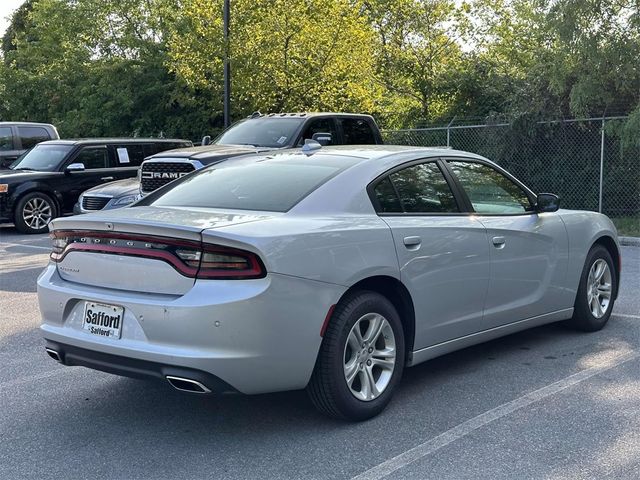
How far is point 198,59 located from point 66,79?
12281 mm

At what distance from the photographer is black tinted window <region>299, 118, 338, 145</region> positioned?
11953 mm

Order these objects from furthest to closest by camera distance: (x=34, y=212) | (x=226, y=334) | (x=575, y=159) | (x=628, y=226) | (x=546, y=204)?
(x=575, y=159)
(x=34, y=212)
(x=628, y=226)
(x=546, y=204)
(x=226, y=334)

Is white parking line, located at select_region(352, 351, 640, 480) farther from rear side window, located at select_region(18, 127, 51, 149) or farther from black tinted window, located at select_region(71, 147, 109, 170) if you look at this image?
rear side window, located at select_region(18, 127, 51, 149)

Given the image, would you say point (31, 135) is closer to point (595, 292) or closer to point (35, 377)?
point (35, 377)

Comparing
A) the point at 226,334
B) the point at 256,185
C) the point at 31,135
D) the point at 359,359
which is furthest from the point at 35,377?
the point at 31,135

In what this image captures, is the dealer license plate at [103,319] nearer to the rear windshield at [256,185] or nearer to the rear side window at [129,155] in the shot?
the rear windshield at [256,185]

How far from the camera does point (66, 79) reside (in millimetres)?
29016

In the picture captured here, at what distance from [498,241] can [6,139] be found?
14.2 metres

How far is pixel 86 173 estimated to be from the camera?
1491 centimetres

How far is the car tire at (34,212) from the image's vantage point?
14.3m

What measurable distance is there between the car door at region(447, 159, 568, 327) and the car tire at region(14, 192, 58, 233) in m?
10.7

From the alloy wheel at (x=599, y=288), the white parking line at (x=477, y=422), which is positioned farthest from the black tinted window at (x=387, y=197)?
the alloy wheel at (x=599, y=288)

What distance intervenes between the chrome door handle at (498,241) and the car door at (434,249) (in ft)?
0.33

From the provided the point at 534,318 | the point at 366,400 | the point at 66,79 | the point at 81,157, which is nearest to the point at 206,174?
the point at 366,400
